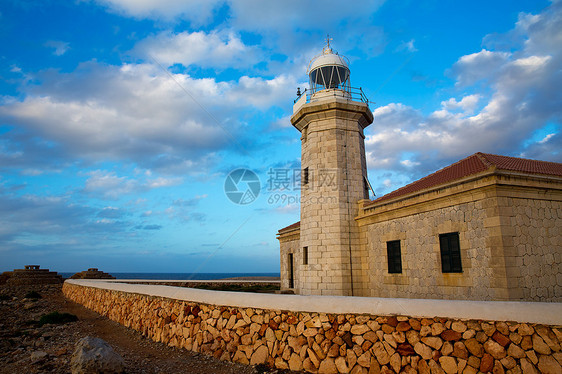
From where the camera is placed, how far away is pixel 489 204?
878 centimetres

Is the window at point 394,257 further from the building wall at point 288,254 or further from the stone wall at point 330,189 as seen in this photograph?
the building wall at point 288,254

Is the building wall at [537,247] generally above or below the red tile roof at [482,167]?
below

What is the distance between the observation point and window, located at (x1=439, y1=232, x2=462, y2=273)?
9.69 metres

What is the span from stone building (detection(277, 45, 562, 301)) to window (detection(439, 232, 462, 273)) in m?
0.03

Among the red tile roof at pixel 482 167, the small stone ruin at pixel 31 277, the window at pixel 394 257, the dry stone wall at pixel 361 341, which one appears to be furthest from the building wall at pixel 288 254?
the small stone ruin at pixel 31 277

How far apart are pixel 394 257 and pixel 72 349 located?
32.7 feet

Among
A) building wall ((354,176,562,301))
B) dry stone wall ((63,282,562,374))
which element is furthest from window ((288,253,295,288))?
dry stone wall ((63,282,562,374))

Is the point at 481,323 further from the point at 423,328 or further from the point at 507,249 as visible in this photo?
the point at 507,249

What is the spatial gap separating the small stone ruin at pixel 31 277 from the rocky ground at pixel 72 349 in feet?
57.6

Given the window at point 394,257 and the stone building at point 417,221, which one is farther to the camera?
the window at point 394,257

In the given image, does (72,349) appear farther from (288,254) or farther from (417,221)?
(288,254)

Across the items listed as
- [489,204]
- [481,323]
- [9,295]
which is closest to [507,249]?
[489,204]

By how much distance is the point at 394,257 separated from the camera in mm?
12047

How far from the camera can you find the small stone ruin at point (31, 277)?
30906 millimetres
